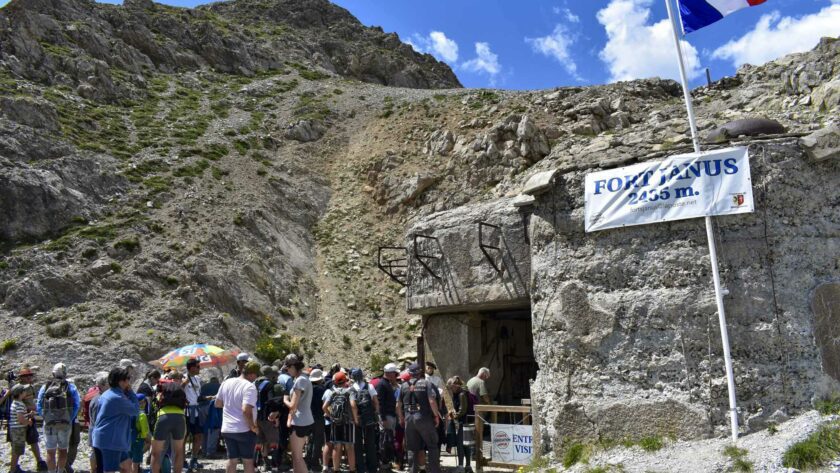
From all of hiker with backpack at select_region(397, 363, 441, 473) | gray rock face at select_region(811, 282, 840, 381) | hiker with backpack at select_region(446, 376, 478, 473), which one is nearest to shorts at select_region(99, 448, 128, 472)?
hiker with backpack at select_region(397, 363, 441, 473)

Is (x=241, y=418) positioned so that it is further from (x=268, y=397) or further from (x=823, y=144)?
(x=823, y=144)

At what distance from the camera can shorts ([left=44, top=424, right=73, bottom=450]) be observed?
9.59 metres

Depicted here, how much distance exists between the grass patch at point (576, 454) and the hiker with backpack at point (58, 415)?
266 inches

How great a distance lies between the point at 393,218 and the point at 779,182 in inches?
1024

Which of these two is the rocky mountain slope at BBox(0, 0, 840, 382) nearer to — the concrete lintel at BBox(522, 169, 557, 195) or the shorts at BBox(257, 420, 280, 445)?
the concrete lintel at BBox(522, 169, 557, 195)

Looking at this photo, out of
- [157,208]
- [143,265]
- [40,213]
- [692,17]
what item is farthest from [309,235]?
[692,17]

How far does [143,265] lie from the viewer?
25.7 meters

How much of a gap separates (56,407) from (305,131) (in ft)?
110

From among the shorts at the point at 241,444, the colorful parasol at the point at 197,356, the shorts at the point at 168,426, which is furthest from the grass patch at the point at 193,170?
the shorts at the point at 241,444

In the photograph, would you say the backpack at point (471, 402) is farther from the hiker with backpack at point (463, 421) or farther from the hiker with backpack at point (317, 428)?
the hiker with backpack at point (317, 428)

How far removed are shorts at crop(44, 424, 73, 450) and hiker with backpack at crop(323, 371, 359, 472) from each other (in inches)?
139

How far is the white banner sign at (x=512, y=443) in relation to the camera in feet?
33.5

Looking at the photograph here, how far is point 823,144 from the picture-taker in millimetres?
8586

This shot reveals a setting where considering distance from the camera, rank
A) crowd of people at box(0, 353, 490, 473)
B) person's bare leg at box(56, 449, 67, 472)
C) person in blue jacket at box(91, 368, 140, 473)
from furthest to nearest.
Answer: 1. person's bare leg at box(56, 449, 67, 472)
2. crowd of people at box(0, 353, 490, 473)
3. person in blue jacket at box(91, 368, 140, 473)
